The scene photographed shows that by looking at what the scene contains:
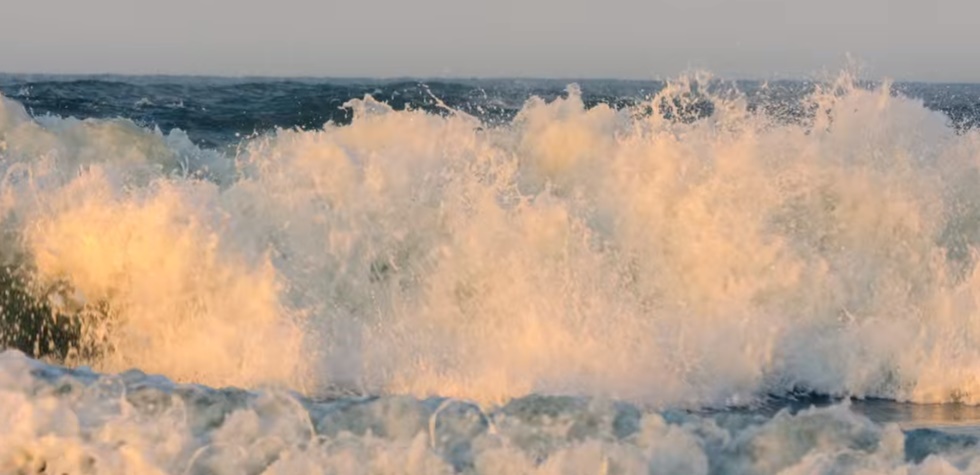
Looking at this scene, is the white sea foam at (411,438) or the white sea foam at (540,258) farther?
the white sea foam at (540,258)

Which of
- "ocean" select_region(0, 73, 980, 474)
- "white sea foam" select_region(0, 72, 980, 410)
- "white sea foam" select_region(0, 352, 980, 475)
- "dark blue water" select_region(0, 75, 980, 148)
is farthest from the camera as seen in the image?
"dark blue water" select_region(0, 75, 980, 148)

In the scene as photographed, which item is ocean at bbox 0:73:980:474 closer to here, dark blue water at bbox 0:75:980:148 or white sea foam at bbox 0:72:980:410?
white sea foam at bbox 0:72:980:410

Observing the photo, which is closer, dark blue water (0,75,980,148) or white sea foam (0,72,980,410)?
white sea foam (0,72,980,410)

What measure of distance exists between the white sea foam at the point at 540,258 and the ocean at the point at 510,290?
0.02 metres

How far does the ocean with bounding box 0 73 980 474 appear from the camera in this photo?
4.32 meters

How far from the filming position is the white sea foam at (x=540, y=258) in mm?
6707

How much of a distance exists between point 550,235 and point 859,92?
3.71 meters

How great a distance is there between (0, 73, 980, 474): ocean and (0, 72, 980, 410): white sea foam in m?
0.02

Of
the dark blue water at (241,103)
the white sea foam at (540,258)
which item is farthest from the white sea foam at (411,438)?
the dark blue water at (241,103)

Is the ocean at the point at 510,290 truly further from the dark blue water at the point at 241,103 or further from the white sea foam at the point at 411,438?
the dark blue water at the point at 241,103

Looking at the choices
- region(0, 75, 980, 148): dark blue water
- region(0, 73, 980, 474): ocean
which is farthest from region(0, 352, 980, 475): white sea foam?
region(0, 75, 980, 148): dark blue water

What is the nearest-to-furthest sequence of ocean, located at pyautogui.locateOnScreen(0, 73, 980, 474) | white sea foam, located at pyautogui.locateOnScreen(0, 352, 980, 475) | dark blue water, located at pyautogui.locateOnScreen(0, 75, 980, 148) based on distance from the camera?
white sea foam, located at pyautogui.locateOnScreen(0, 352, 980, 475)
ocean, located at pyautogui.locateOnScreen(0, 73, 980, 474)
dark blue water, located at pyautogui.locateOnScreen(0, 75, 980, 148)

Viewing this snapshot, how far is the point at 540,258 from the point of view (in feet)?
24.4

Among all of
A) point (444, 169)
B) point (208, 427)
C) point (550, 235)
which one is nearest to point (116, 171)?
point (444, 169)
